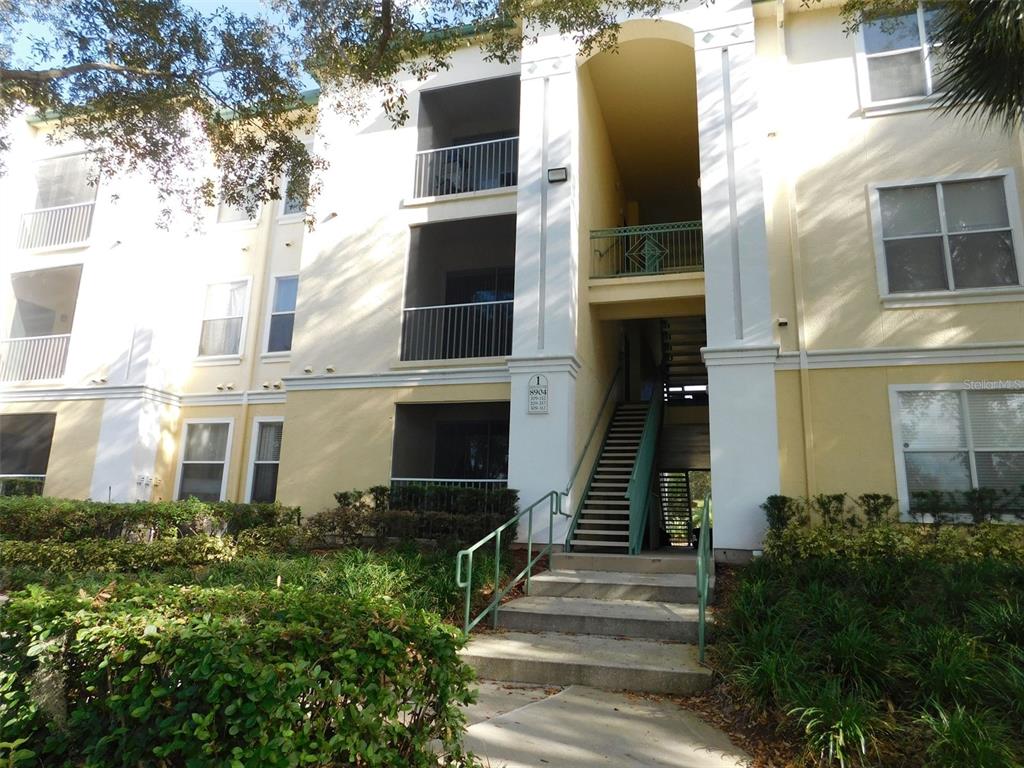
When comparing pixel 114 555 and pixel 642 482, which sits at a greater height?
pixel 642 482

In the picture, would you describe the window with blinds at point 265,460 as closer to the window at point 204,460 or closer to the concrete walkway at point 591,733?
the window at point 204,460

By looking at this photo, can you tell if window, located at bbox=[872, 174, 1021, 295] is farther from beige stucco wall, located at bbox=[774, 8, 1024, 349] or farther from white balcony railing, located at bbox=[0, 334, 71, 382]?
white balcony railing, located at bbox=[0, 334, 71, 382]

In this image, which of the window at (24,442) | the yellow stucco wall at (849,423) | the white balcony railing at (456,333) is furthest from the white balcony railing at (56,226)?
the yellow stucco wall at (849,423)

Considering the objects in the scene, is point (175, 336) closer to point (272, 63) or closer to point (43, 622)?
point (272, 63)

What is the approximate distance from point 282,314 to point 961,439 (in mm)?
13250

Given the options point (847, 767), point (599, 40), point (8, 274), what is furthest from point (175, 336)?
point (847, 767)

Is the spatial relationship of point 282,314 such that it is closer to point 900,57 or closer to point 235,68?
point 235,68

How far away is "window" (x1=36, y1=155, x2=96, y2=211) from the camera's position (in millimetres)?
16094

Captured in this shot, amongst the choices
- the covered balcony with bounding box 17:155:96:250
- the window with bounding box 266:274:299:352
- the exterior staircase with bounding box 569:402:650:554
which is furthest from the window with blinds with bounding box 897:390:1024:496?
the covered balcony with bounding box 17:155:96:250

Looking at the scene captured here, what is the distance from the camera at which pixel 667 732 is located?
15.0 feet

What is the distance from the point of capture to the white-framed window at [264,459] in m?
13.8

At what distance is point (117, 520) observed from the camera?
10.9m

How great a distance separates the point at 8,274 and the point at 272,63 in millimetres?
11248

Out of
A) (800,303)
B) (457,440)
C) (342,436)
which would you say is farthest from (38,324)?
(800,303)
